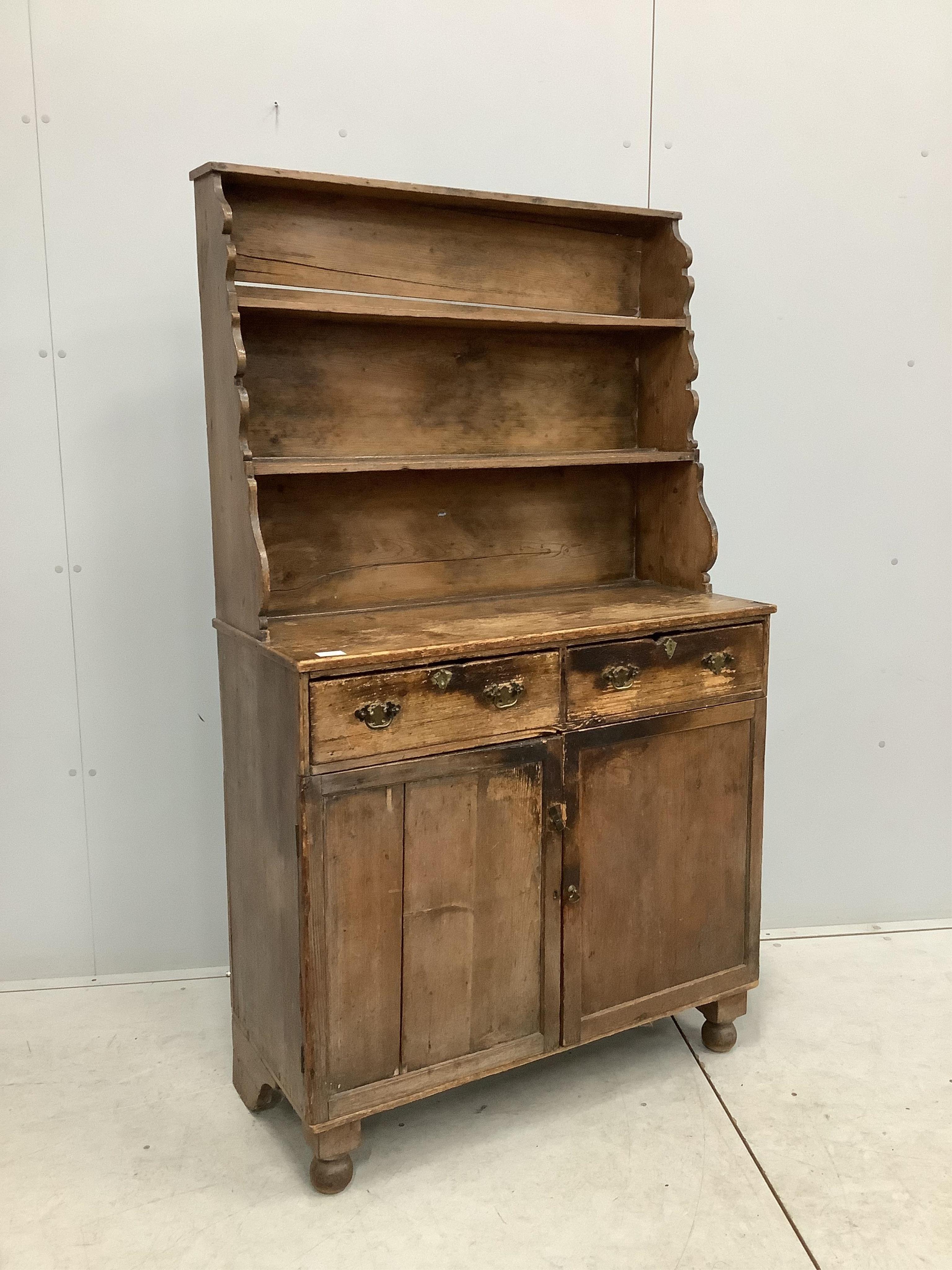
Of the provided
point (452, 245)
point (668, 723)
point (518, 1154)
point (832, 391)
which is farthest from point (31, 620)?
point (832, 391)

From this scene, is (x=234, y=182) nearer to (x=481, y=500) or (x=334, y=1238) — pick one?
A: (x=481, y=500)

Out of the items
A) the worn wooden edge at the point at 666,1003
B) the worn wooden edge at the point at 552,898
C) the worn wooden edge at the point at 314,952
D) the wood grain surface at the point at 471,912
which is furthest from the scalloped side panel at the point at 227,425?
the worn wooden edge at the point at 666,1003

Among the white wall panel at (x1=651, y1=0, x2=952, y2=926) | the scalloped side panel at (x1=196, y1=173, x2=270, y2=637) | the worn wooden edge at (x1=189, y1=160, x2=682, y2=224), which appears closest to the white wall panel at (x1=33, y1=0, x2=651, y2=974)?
the worn wooden edge at (x1=189, y1=160, x2=682, y2=224)

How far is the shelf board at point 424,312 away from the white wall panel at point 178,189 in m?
0.44

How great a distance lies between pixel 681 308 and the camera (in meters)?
2.69

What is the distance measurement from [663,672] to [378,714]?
0.71m

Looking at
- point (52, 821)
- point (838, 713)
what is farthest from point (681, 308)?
point (52, 821)

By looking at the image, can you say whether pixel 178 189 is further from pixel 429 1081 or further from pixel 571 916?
pixel 429 1081

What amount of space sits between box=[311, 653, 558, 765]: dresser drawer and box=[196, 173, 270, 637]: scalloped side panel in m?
0.26

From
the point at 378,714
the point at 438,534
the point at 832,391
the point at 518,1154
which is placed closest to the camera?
the point at 378,714

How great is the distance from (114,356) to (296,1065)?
176 cm

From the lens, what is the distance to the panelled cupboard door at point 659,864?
2406 mm

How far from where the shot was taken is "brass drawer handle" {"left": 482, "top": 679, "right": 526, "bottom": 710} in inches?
87.3

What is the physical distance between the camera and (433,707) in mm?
2152
